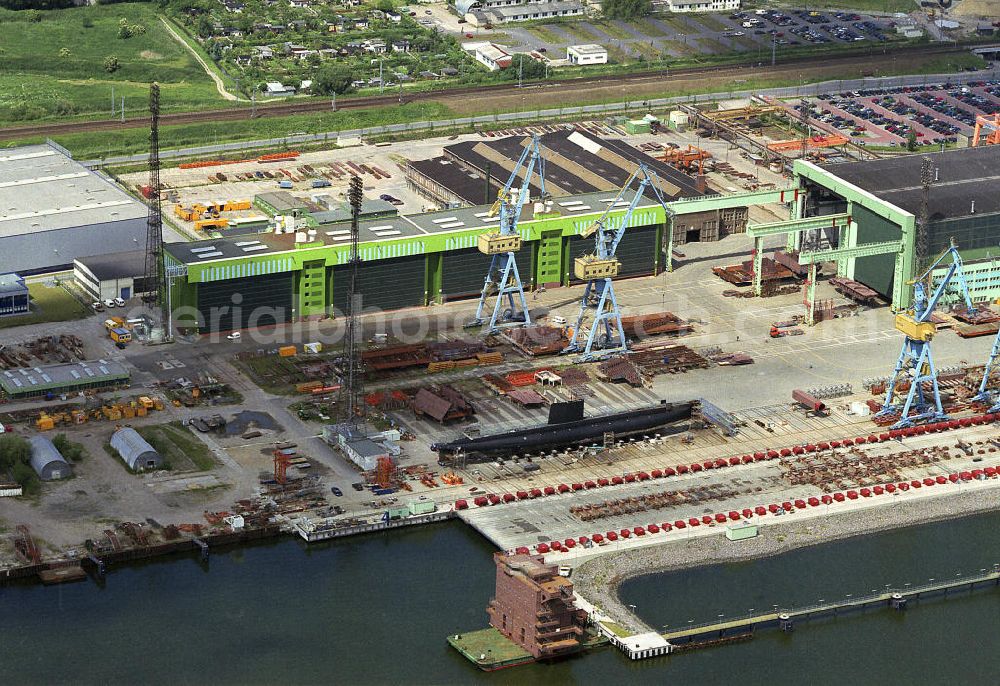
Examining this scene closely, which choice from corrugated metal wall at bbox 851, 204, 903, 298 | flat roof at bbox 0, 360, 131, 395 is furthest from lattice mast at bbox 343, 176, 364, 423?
corrugated metal wall at bbox 851, 204, 903, 298

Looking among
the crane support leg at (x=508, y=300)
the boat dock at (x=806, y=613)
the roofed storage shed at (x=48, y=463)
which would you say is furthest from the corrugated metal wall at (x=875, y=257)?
the roofed storage shed at (x=48, y=463)

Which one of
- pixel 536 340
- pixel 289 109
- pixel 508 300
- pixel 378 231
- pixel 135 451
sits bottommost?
pixel 508 300

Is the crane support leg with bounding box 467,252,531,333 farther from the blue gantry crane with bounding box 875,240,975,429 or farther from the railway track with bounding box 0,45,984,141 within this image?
the railway track with bounding box 0,45,984,141

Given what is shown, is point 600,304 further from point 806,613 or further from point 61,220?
point 61,220

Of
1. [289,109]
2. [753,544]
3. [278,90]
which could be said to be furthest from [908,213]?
[278,90]

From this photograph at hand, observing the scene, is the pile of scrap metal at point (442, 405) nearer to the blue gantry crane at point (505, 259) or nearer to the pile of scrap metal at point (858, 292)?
the blue gantry crane at point (505, 259)

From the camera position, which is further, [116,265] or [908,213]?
[116,265]

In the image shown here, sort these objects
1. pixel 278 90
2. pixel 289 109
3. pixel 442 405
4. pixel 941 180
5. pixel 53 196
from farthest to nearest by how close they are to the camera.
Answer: pixel 278 90, pixel 289 109, pixel 53 196, pixel 941 180, pixel 442 405

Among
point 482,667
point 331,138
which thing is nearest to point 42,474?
point 482,667
